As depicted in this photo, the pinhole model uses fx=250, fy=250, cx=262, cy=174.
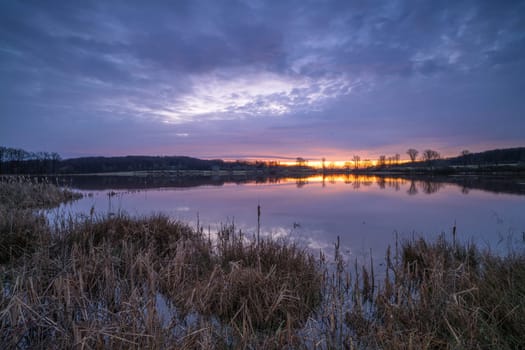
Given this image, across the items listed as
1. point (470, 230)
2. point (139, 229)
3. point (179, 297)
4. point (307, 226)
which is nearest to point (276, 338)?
point (179, 297)

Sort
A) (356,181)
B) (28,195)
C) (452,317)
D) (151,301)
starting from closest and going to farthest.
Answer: (151,301) < (452,317) < (28,195) < (356,181)

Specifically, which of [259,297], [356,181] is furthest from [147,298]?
[356,181]

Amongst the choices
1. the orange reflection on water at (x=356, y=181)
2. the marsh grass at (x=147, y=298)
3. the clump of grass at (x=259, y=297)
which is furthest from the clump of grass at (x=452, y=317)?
the orange reflection on water at (x=356, y=181)

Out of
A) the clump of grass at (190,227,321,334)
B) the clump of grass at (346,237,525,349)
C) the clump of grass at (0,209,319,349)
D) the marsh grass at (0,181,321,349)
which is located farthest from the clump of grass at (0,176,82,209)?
the clump of grass at (346,237,525,349)

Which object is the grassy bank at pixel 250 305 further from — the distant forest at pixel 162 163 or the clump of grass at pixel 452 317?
the distant forest at pixel 162 163

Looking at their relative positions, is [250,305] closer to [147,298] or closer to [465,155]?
[147,298]

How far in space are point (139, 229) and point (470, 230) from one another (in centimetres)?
1279

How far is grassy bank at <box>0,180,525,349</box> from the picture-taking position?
115 inches

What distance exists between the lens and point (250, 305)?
13.4ft

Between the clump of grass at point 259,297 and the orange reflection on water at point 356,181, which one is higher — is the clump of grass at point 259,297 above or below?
above

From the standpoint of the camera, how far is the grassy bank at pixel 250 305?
2916mm

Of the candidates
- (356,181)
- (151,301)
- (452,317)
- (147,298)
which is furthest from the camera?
(356,181)

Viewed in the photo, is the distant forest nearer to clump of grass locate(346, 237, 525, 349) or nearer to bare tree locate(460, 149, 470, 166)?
bare tree locate(460, 149, 470, 166)

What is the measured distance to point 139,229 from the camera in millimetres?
7848
